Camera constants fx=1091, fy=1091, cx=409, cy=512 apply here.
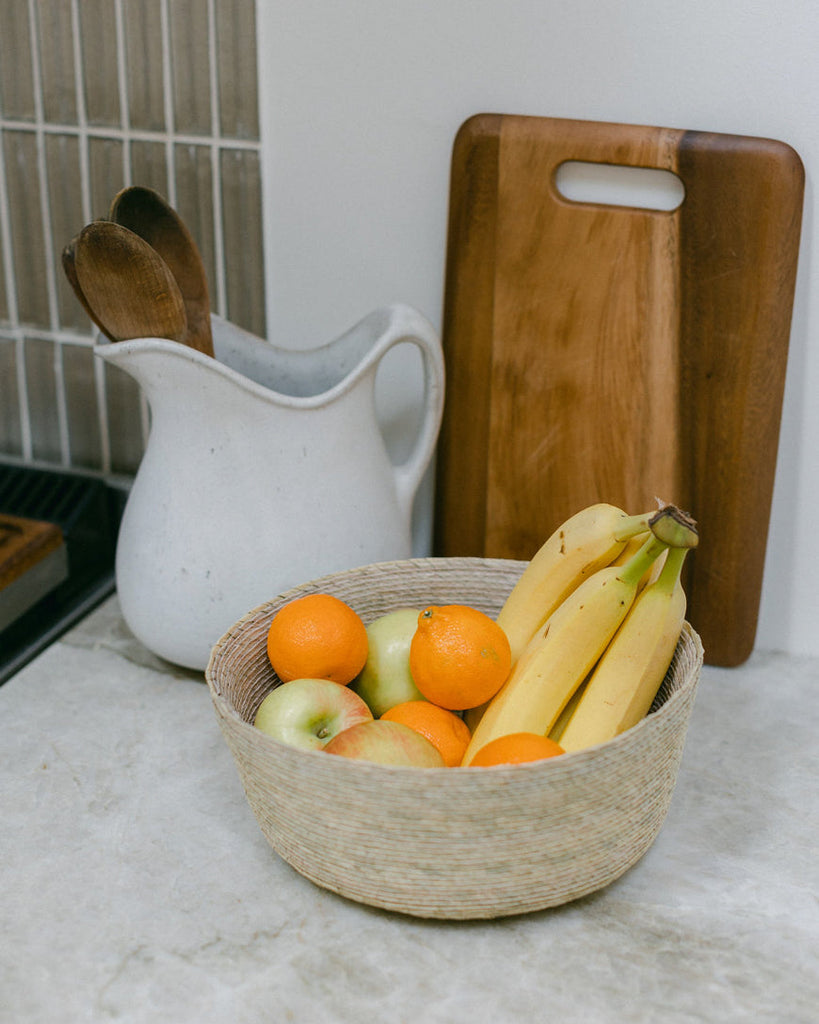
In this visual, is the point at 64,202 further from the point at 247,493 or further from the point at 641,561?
the point at 641,561

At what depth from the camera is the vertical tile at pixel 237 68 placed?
2.87 ft

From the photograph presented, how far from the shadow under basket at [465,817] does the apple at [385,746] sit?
1.5 inches

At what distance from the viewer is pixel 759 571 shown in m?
0.85

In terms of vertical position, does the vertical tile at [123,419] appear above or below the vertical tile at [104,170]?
below

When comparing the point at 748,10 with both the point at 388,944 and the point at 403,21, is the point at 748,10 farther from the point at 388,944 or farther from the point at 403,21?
the point at 388,944

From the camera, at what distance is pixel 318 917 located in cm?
62

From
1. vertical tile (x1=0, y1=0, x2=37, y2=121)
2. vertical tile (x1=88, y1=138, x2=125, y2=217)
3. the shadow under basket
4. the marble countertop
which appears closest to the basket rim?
the shadow under basket

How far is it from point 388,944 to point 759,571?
423mm

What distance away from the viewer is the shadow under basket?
1.78 feet

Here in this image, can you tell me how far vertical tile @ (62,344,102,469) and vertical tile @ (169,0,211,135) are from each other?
0.79 ft

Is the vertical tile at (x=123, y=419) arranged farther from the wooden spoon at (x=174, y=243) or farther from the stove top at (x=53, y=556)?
the wooden spoon at (x=174, y=243)

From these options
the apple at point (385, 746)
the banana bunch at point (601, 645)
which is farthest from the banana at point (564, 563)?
the apple at point (385, 746)

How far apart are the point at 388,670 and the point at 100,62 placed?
0.59 metres

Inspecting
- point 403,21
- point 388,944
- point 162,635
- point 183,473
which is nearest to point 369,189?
point 403,21
